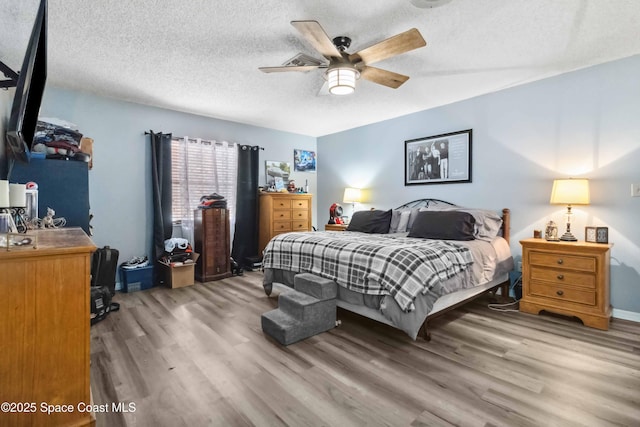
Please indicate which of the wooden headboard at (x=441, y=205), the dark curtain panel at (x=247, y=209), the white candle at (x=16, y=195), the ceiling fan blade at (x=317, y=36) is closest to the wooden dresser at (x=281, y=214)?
the dark curtain panel at (x=247, y=209)

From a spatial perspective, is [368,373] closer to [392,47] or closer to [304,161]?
[392,47]

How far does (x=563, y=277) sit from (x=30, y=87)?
169 inches

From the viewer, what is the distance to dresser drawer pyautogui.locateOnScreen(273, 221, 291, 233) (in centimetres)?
504

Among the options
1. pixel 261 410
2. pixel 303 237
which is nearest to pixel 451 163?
pixel 303 237

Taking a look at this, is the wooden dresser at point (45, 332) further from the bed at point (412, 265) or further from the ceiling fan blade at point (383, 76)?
the ceiling fan blade at point (383, 76)

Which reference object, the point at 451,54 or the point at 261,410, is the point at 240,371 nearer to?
the point at 261,410

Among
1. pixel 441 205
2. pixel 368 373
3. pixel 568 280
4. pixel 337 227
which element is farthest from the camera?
pixel 337 227

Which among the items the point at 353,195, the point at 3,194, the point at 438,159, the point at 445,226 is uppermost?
the point at 438,159

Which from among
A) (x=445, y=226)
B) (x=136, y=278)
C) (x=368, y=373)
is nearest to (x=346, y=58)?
(x=445, y=226)

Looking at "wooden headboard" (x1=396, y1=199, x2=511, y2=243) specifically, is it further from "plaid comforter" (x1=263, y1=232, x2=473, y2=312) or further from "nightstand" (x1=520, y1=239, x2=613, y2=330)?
"plaid comforter" (x1=263, y1=232, x2=473, y2=312)

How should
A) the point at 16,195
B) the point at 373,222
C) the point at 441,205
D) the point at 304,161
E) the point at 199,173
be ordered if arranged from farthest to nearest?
the point at 304,161 < the point at 199,173 < the point at 441,205 < the point at 373,222 < the point at 16,195

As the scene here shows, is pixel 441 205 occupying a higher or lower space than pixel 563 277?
higher

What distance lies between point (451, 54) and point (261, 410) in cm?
317

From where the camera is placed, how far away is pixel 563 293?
2818mm
